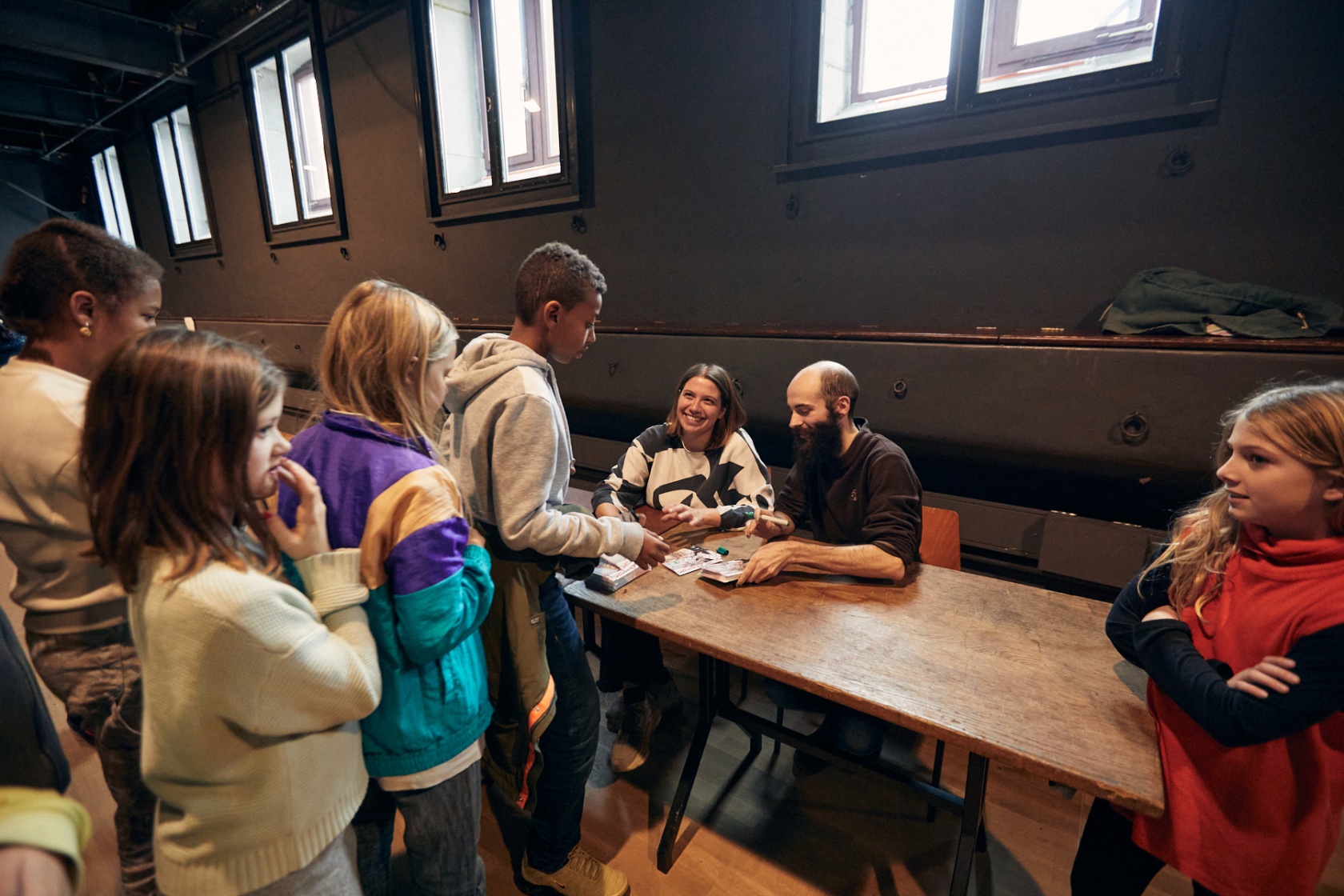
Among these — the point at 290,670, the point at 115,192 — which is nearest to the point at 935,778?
the point at 290,670

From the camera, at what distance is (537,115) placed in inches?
178

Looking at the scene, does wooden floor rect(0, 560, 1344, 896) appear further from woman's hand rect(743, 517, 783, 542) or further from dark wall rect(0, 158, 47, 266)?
dark wall rect(0, 158, 47, 266)

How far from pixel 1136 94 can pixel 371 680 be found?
133 inches

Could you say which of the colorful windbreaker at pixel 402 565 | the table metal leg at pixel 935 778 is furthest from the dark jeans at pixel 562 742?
the table metal leg at pixel 935 778

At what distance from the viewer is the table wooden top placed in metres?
1.12

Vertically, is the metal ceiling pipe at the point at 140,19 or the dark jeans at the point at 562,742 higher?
the metal ceiling pipe at the point at 140,19

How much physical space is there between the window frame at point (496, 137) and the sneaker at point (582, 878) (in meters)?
3.93

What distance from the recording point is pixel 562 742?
166 cm

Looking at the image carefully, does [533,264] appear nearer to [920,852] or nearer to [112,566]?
[112,566]

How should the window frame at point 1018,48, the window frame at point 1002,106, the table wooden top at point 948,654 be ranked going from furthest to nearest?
the window frame at point 1018,48 < the window frame at point 1002,106 < the table wooden top at point 948,654

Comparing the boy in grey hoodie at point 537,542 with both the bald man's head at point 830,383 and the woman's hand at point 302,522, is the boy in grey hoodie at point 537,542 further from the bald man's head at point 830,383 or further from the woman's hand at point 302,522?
the bald man's head at point 830,383

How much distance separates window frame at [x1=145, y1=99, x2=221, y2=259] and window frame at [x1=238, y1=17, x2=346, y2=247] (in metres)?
1.37

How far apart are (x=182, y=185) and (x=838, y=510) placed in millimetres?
10500

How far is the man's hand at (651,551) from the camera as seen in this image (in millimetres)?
1735
